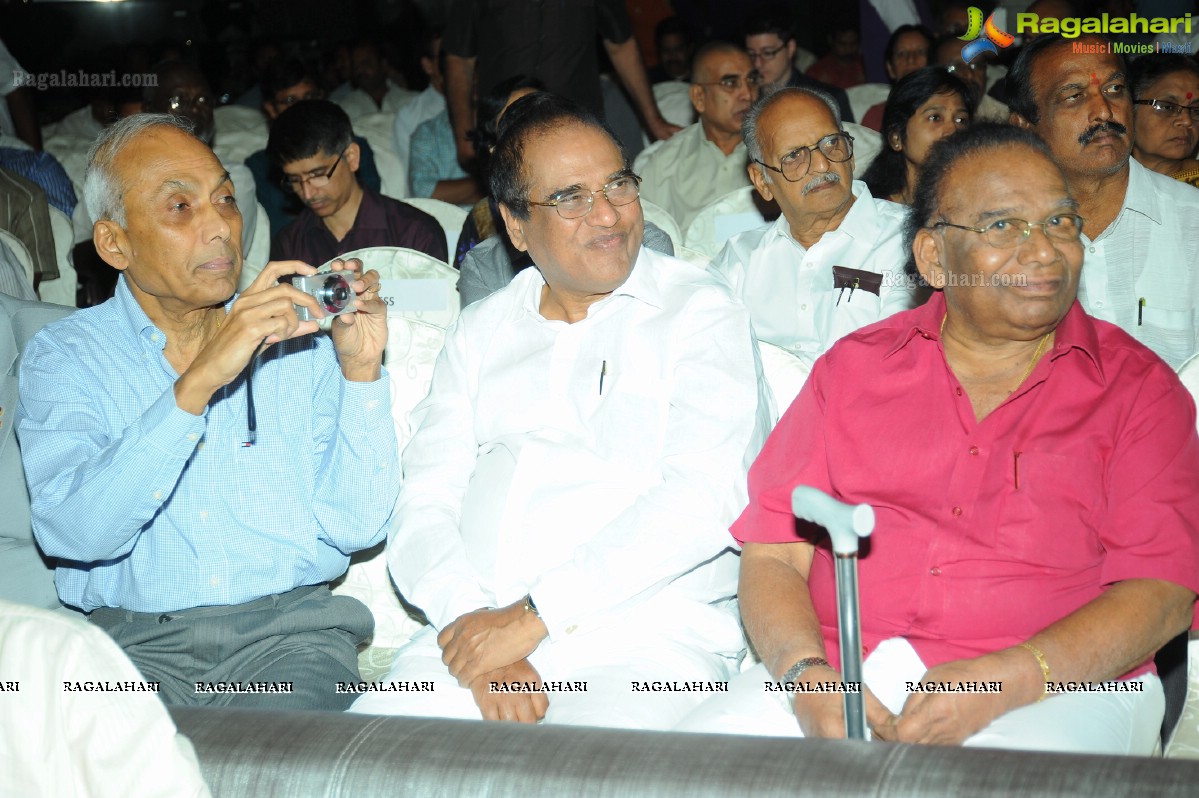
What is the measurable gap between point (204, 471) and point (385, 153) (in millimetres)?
3577

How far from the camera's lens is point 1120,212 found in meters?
2.64

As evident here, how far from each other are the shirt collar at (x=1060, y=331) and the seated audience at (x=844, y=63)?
5.07m

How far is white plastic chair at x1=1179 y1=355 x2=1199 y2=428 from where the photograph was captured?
199 centimetres

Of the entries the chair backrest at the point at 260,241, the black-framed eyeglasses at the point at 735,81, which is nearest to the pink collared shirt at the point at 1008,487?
the black-framed eyeglasses at the point at 735,81

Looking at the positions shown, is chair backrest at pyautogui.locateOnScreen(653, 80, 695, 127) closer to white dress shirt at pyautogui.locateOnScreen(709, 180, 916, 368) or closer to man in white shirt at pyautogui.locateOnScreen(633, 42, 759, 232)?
man in white shirt at pyautogui.locateOnScreen(633, 42, 759, 232)

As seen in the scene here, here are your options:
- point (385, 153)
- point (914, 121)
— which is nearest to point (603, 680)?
point (914, 121)

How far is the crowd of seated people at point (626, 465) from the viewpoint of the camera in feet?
5.68

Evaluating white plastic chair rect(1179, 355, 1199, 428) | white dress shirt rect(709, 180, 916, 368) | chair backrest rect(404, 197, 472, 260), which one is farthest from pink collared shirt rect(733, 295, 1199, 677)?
chair backrest rect(404, 197, 472, 260)

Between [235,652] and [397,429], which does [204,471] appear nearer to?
[235,652]

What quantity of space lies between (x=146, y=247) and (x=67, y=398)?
312 mm

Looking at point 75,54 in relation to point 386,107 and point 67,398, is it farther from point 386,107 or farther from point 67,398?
point 67,398

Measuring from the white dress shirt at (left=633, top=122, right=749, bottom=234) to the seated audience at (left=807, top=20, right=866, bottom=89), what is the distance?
2567 mm

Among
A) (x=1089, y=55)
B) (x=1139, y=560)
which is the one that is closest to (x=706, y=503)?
(x=1139, y=560)

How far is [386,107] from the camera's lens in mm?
6934
